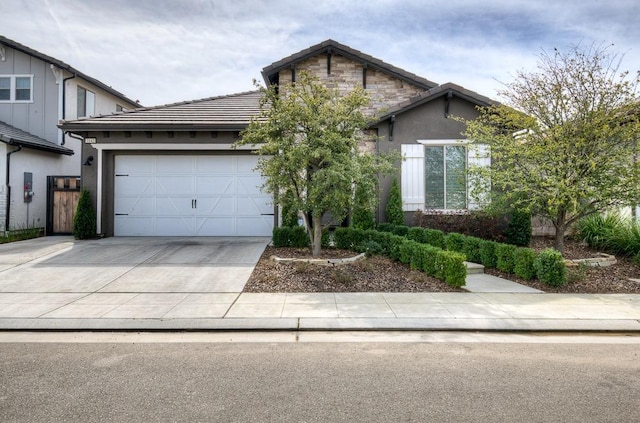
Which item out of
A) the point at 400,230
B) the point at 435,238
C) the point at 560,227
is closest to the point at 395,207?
the point at 400,230

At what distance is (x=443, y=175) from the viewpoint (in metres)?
11.6

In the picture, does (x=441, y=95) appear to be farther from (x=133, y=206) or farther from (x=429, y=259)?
(x=133, y=206)

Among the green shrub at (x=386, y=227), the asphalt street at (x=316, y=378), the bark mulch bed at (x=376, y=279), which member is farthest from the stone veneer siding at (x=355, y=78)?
the asphalt street at (x=316, y=378)

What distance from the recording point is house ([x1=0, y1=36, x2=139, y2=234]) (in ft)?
44.1

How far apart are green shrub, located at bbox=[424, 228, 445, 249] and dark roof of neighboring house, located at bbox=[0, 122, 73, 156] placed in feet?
44.2

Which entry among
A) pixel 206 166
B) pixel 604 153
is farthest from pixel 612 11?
pixel 206 166

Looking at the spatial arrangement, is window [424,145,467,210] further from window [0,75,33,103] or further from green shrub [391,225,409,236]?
window [0,75,33,103]

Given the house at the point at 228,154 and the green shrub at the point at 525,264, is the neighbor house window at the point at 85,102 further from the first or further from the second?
the green shrub at the point at 525,264

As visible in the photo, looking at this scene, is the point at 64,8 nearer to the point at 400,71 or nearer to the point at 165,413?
the point at 400,71

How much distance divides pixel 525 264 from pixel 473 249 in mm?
1526

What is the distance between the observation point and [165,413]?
302 cm

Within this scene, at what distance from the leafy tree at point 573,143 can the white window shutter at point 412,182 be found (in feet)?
9.48

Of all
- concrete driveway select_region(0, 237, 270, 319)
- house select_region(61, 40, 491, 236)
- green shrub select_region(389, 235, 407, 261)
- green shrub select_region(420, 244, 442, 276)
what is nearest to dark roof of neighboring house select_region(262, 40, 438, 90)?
house select_region(61, 40, 491, 236)

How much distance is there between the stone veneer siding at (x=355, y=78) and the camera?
13.1 m
